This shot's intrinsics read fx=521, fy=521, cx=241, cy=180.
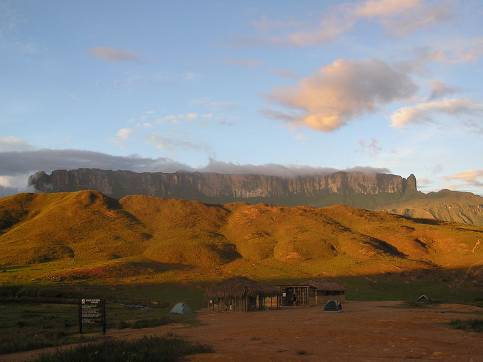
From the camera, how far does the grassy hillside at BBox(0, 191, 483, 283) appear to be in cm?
8275

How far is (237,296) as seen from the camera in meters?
50.4

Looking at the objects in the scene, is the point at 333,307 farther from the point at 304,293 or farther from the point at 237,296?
the point at 304,293

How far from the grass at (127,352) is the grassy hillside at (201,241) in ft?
190

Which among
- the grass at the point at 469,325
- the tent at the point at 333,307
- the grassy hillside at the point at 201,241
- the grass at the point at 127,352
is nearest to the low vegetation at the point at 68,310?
the grass at the point at 127,352

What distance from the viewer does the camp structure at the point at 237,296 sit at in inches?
1972

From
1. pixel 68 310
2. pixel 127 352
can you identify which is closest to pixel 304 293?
pixel 68 310

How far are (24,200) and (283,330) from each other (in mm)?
114358

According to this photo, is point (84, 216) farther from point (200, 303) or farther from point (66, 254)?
point (200, 303)

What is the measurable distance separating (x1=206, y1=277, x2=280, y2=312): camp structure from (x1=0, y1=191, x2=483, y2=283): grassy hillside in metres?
25.1

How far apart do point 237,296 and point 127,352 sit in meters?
36.5

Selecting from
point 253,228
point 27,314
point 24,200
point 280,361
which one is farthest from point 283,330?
point 24,200

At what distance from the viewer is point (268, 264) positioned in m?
90.6

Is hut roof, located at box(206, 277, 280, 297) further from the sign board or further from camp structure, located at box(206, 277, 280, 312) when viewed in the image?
the sign board

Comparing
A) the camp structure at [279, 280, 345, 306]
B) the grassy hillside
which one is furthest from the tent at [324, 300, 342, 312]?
the grassy hillside
